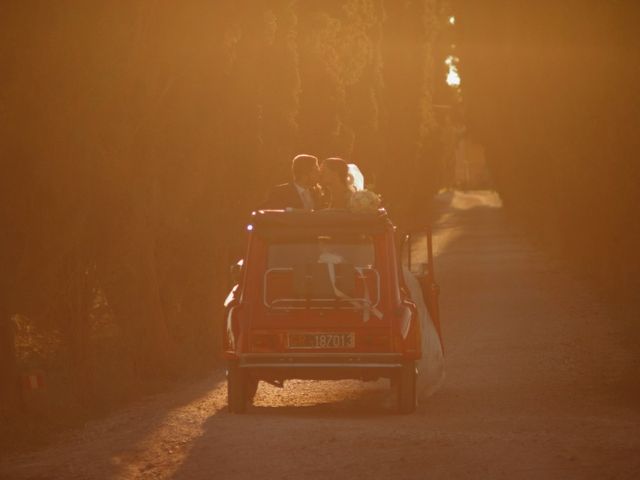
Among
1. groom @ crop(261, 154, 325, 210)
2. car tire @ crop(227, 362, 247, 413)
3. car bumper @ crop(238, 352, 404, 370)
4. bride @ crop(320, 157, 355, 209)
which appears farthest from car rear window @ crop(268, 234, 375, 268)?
car tire @ crop(227, 362, 247, 413)

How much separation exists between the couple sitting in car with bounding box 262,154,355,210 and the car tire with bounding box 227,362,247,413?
1.70 m

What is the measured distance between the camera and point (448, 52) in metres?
79.6

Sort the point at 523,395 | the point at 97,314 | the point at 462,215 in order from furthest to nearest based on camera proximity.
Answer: the point at 462,215
the point at 97,314
the point at 523,395

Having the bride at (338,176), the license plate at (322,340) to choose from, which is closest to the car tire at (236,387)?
the license plate at (322,340)

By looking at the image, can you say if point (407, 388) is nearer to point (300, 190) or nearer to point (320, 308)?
point (320, 308)

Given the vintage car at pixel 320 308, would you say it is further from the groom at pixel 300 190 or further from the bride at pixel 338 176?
the groom at pixel 300 190

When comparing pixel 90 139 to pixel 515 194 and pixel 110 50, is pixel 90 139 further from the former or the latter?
pixel 515 194

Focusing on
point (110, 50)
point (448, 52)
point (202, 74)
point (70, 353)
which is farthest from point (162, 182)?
point (448, 52)

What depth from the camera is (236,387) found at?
13.3 m

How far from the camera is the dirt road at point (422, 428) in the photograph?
33.0 feet

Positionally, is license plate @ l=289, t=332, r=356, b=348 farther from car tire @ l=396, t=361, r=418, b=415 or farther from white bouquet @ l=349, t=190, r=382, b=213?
white bouquet @ l=349, t=190, r=382, b=213

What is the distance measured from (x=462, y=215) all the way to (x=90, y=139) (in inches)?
3010

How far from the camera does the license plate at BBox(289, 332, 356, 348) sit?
1303cm

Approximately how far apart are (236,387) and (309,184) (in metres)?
2.27
